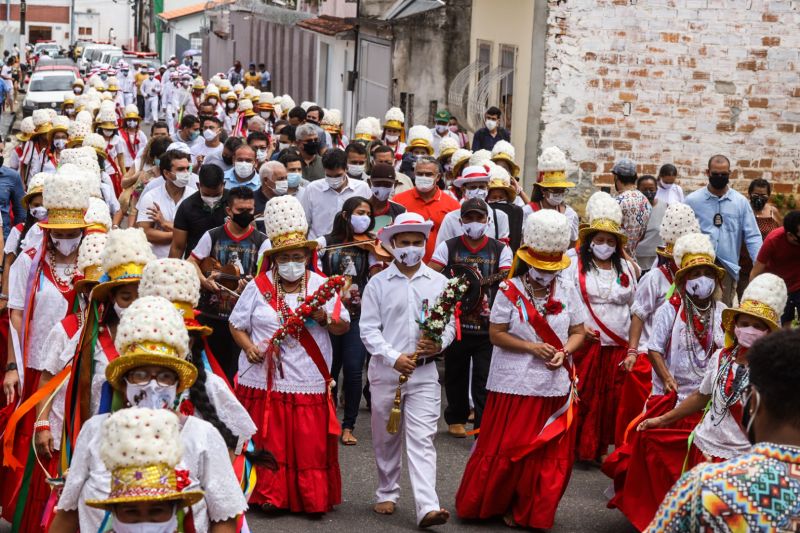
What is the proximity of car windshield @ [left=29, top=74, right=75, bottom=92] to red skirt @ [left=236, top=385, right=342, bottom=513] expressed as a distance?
38344mm

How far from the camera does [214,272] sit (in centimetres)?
995

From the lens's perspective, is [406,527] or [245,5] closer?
[406,527]

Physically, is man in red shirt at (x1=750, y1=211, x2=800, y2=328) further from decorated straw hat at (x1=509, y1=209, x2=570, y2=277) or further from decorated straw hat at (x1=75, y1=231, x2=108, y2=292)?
decorated straw hat at (x1=75, y1=231, x2=108, y2=292)

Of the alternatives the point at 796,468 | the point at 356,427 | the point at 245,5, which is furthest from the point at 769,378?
the point at 245,5

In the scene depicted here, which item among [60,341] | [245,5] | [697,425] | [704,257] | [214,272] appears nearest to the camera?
[60,341]

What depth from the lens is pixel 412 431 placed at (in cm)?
869

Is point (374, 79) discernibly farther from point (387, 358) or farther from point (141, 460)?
point (141, 460)

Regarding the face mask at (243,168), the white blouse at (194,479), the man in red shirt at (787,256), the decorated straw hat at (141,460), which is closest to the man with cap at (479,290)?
the man in red shirt at (787,256)

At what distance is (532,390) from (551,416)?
0.67 feet

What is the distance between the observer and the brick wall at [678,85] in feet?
58.9

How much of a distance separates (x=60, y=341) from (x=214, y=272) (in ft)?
9.80

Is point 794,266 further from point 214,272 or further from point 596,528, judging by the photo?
point 214,272

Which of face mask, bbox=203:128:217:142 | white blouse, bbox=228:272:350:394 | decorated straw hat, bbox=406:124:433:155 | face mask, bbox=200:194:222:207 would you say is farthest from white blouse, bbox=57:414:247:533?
face mask, bbox=203:128:217:142

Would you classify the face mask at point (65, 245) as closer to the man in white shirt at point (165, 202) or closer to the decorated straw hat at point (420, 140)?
the man in white shirt at point (165, 202)
